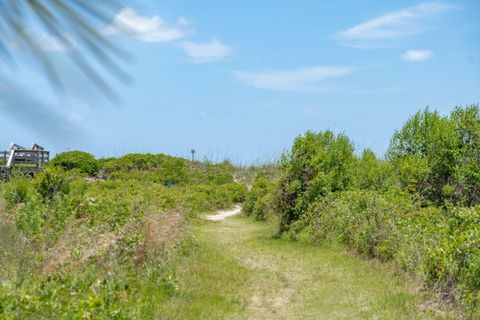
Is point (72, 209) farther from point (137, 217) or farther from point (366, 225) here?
point (366, 225)

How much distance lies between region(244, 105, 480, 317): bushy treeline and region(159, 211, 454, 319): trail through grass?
0.56 metres

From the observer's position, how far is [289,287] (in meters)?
7.54

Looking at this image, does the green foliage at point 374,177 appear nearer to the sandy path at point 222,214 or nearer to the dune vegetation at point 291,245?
the dune vegetation at point 291,245

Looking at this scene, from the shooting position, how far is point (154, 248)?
7.36 meters

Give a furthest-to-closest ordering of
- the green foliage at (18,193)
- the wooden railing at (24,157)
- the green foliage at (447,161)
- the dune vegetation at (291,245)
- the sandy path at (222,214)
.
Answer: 1. the sandy path at (222,214)
2. the green foliage at (447,161)
3. the green foliage at (18,193)
4. the dune vegetation at (291,245)
5. the wooden railing at (24,157)

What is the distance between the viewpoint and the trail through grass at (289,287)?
20.0 feet

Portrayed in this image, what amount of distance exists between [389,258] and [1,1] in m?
8.29

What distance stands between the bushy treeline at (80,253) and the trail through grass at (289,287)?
0.38m

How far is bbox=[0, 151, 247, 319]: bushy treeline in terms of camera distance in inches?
→ 185

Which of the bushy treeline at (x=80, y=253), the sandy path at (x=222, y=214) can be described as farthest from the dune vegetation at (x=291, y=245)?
the sandy path at (x=222, y=214)

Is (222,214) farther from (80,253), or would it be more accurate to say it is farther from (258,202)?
(80,253)

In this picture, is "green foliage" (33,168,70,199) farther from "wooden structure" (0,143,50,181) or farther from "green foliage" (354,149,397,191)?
"green foliage" (354,149,397,191)

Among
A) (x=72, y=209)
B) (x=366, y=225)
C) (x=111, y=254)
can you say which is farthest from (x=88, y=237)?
(x=366, y=225)

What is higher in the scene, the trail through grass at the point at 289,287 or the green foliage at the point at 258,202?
the green foliage at the point at 258,202
